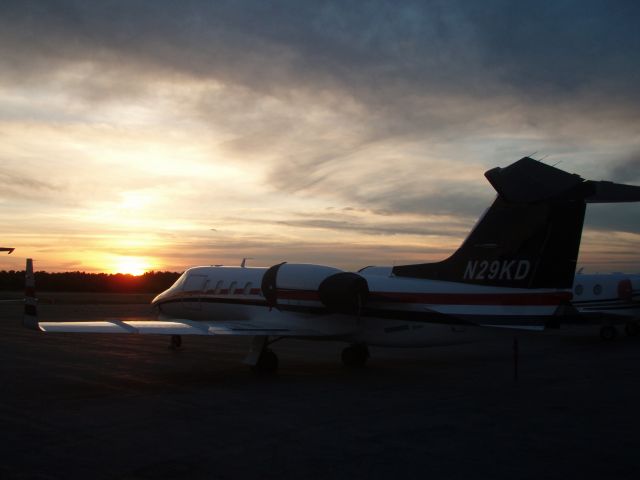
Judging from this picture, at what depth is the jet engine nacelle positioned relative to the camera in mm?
15469

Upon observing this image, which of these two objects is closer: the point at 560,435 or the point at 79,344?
the point at 560,435

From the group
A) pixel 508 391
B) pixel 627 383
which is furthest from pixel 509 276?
pixel 627 383

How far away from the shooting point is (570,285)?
1358 cm

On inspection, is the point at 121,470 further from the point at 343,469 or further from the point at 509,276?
the point at 509,276

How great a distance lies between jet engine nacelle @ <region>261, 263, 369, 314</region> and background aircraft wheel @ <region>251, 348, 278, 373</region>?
Result: 5.21ft

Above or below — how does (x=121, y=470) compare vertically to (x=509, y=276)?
below

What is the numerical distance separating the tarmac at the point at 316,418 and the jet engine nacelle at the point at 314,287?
178 centimetres

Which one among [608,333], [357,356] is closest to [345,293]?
[357,356]

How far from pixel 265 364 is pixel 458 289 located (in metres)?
5.14

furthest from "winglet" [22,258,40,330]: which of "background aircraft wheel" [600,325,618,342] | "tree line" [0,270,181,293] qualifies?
"tree line" [0,270,181,293]

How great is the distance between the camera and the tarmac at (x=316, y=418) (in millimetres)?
7707

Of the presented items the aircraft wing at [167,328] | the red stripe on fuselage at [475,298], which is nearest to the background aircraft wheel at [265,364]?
the aircraft wing at [167,328]

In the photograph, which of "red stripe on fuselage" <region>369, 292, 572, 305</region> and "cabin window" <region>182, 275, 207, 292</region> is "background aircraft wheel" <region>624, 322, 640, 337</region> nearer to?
"red stripe on fuselage" <region>369, 292, 572, 305</region>

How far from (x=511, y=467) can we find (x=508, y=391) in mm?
6022
